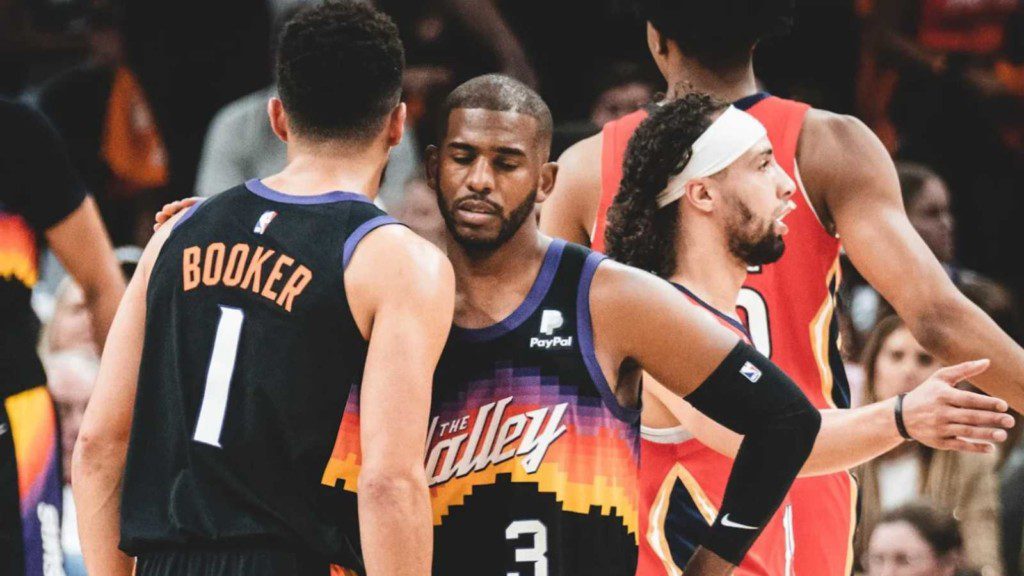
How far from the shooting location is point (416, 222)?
8.07 metres

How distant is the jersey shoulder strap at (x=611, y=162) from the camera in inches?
185

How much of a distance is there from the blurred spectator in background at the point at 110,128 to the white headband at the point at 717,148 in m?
5.61

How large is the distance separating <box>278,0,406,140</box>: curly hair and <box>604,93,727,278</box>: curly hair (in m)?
0.97

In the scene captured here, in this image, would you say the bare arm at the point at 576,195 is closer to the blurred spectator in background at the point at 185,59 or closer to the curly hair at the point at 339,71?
the curly hair at the point at 339,71

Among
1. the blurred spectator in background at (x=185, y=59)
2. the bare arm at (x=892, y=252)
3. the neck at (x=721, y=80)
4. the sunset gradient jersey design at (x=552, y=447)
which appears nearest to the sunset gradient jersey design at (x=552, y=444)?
the sunset gradient jersey design at (x=552, y=447)

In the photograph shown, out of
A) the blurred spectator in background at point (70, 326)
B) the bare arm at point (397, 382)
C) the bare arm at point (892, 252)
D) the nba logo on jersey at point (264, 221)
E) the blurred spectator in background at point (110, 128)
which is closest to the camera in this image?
the bare arm at point (397, 382)

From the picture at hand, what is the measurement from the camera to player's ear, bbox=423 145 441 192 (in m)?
3.73

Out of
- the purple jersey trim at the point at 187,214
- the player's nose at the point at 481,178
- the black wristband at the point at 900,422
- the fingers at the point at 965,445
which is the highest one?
the player's nose at the point at 481,178

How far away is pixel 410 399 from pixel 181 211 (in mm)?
974

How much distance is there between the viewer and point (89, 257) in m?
4.70

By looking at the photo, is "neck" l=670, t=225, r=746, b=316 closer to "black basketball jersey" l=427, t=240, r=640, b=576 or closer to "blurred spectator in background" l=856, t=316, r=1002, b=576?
"black basketball jersey" l=427, t=240, r=640, b=576

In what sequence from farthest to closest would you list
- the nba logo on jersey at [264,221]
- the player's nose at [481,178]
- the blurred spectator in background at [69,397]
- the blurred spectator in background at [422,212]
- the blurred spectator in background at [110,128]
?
the blurred spectator in background at [110,128]
the blurred spectator in background at [422,212]
the blurred spectator in background at [69,397]
the player's nose at [481,178]
the nba logo on jersey at [264,221]

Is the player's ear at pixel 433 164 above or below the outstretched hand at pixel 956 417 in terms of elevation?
above

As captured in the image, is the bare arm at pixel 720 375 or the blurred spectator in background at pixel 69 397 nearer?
the bare arm at pixel 720 375
